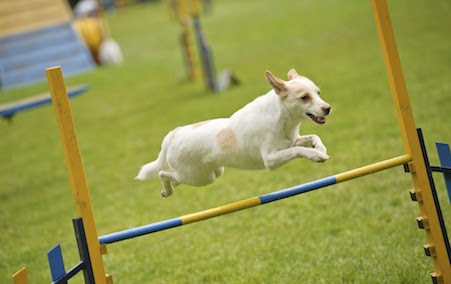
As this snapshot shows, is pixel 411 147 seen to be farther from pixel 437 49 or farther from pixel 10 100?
pixel 10 100

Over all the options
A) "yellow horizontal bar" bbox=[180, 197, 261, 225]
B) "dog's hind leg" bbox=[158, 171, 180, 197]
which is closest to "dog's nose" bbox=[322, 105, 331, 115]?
"yellow horizontal bar" bbox=[180, 197, 261, 225]

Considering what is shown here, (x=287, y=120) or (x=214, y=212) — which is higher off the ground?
(x=287, y=120)

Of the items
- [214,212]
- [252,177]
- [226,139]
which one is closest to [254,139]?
[226,139]

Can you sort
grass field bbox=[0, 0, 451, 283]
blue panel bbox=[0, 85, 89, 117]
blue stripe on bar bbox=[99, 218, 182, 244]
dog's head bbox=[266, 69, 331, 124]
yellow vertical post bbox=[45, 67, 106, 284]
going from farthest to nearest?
blue panel bbox=[0, 85, 89, 117] < grass field bbox=[0, 0, 451, 283] < blue stripe on bar bbox=[99, 218, 182, 244] < yellow vertical post bbox=[45, 67, 106, 284] < dog's head bbox=[266, 69, 331, 124]

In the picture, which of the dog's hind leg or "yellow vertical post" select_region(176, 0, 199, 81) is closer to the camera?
the dog's hind leg

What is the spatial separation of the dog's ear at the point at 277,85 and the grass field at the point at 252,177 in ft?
5.25

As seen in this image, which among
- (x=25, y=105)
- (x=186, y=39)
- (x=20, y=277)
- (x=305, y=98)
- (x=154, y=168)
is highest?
(x=186, y=39)

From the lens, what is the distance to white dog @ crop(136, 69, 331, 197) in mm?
2523

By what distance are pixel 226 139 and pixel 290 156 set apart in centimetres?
31

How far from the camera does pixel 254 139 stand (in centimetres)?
261

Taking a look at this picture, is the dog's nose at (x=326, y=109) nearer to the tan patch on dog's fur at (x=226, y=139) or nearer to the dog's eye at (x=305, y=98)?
the dog's eye at (x=305, y=98)

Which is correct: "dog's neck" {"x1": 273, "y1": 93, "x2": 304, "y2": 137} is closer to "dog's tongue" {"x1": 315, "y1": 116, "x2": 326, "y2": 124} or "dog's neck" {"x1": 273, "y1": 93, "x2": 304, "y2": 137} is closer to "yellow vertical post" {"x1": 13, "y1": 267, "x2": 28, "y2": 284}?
"dog's tongue" {"x1": 315, "y1": 116, "x2": 326, "y2": 124}

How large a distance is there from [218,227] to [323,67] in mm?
5176

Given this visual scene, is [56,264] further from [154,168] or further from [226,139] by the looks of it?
[226,139]
